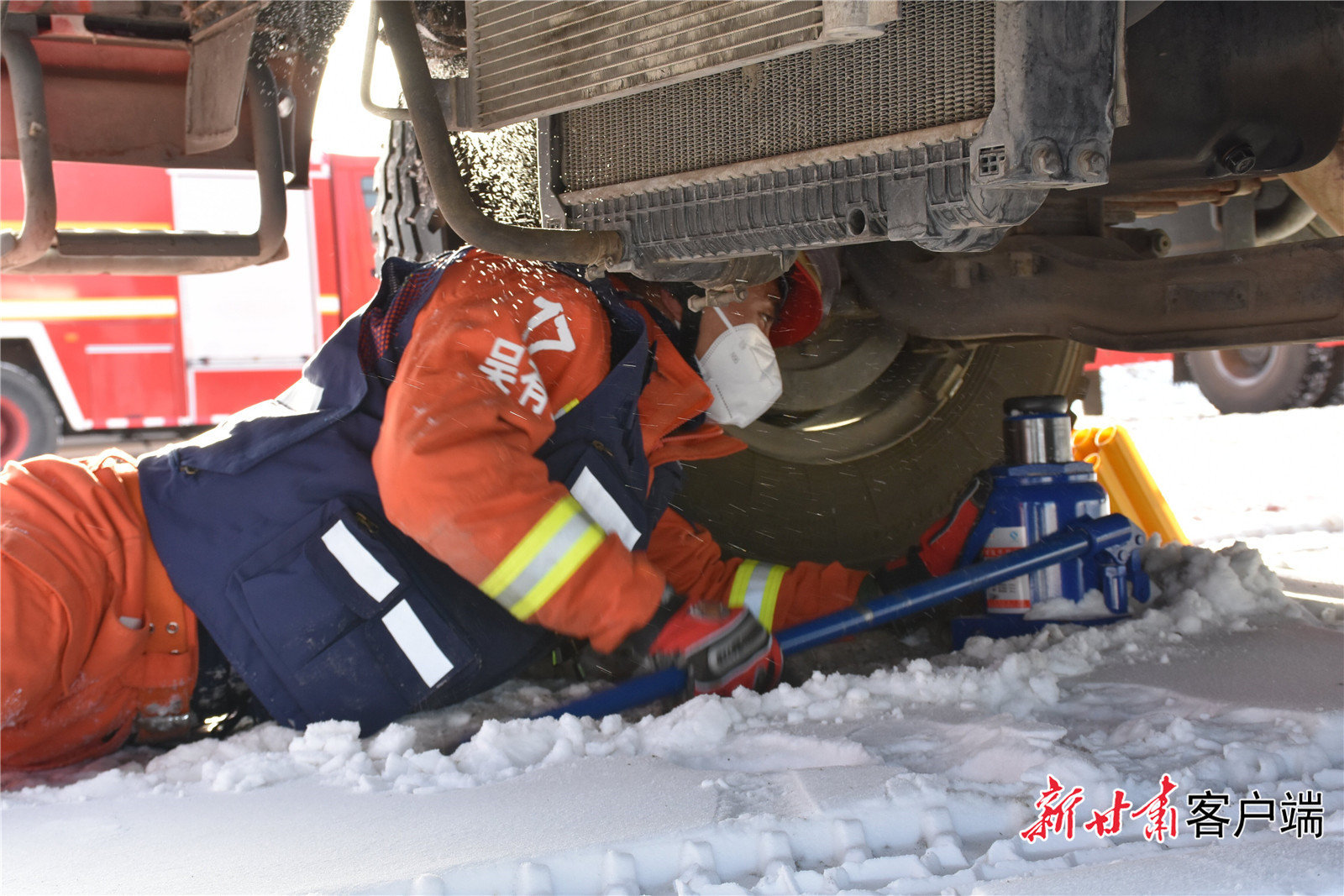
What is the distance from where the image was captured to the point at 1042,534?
2201 millimetres

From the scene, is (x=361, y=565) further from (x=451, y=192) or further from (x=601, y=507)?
(x=451, y=192)

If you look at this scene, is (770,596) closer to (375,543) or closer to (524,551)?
(524,551)

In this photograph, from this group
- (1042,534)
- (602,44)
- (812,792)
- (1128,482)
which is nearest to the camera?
(812,792)

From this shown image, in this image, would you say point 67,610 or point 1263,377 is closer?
point 67,610

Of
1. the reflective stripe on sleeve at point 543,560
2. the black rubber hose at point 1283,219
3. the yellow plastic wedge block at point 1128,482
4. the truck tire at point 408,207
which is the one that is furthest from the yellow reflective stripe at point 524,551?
the black rubber hose at point 1283,219

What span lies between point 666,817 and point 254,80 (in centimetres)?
176

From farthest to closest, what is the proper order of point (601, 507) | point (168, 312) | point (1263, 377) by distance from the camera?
point (168, 312) < point (1263, 377) < point (601, 507)

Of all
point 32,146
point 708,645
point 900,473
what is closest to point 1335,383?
point 900,473

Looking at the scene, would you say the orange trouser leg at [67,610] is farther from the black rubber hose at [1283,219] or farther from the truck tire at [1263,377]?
the truck tire at [1263,377]

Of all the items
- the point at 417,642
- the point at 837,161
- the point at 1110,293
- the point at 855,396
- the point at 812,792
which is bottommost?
the point at 812,792

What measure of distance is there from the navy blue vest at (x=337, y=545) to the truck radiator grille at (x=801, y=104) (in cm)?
31

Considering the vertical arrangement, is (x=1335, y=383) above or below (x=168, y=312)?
below

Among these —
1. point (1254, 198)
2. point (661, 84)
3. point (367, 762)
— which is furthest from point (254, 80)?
point (1254, 198)

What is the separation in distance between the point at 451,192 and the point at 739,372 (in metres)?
0.68
